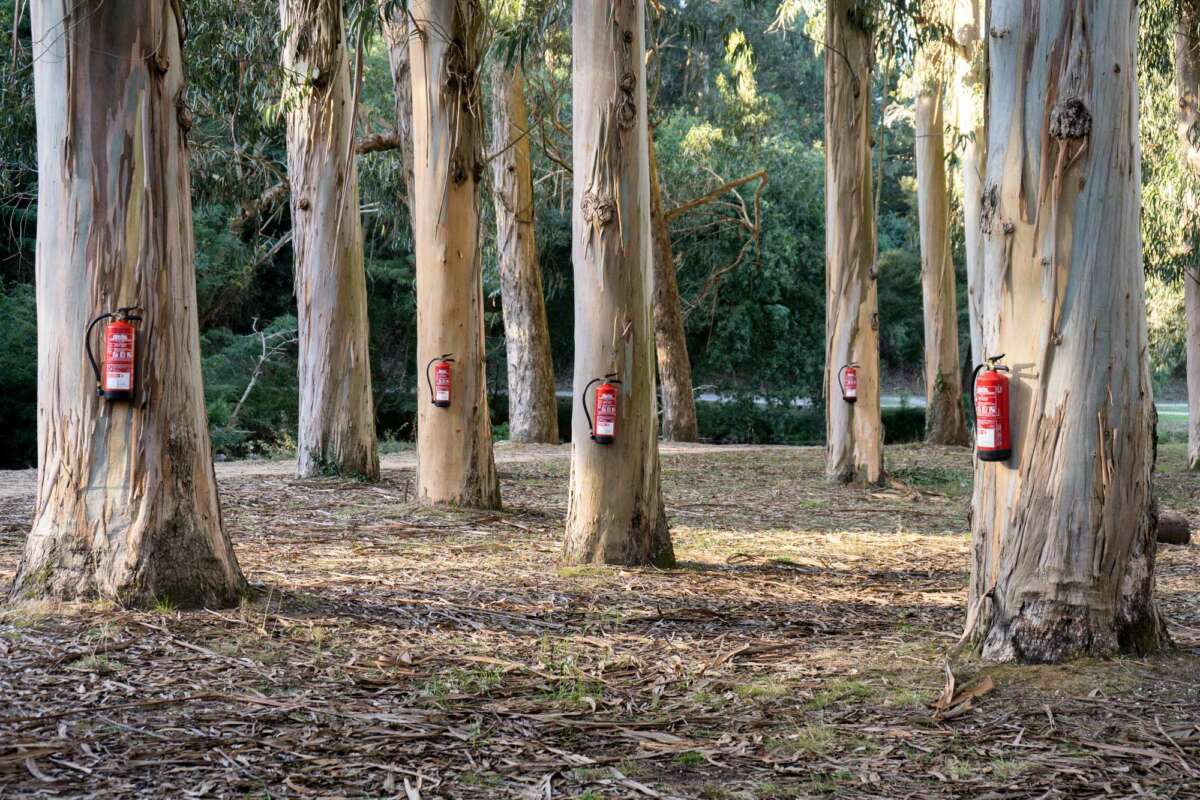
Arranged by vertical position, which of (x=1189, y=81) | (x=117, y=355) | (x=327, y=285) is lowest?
(x=117, y=355)

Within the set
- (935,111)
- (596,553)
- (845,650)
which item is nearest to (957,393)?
(935,111)

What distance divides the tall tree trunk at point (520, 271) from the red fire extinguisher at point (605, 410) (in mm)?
12022

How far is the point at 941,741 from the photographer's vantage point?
388 centimetres

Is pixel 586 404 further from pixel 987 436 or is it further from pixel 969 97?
pixel 969 97

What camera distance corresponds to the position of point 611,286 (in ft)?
23.1

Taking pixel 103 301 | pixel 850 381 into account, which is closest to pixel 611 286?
pixel 103 301

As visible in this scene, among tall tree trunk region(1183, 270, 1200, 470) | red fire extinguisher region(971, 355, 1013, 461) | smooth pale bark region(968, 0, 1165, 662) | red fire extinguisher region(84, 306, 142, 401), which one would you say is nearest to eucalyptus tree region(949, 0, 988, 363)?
tall tree trunk region(1183, 270, 1200, 470)

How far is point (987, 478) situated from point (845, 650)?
1019mm

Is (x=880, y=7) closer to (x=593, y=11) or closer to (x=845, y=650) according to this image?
(x=593, y=11)

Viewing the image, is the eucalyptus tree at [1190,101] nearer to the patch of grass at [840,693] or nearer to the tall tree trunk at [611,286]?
the tall tree trunk at [611,286]

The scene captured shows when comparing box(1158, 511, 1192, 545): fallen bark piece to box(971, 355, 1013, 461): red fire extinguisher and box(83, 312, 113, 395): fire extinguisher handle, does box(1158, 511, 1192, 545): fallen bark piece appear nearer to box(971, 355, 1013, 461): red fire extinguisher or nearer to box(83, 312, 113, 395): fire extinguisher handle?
box(971, 355, 1013, 461): red fire extinguisher

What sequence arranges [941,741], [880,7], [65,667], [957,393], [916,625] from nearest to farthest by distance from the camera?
[941,741] → [65,667] → [916,625] → [880,7] → [957,393]

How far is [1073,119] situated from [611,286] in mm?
3090

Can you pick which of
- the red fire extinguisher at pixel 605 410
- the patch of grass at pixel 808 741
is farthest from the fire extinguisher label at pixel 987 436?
the red fire extinguisher at pixel 605 410
